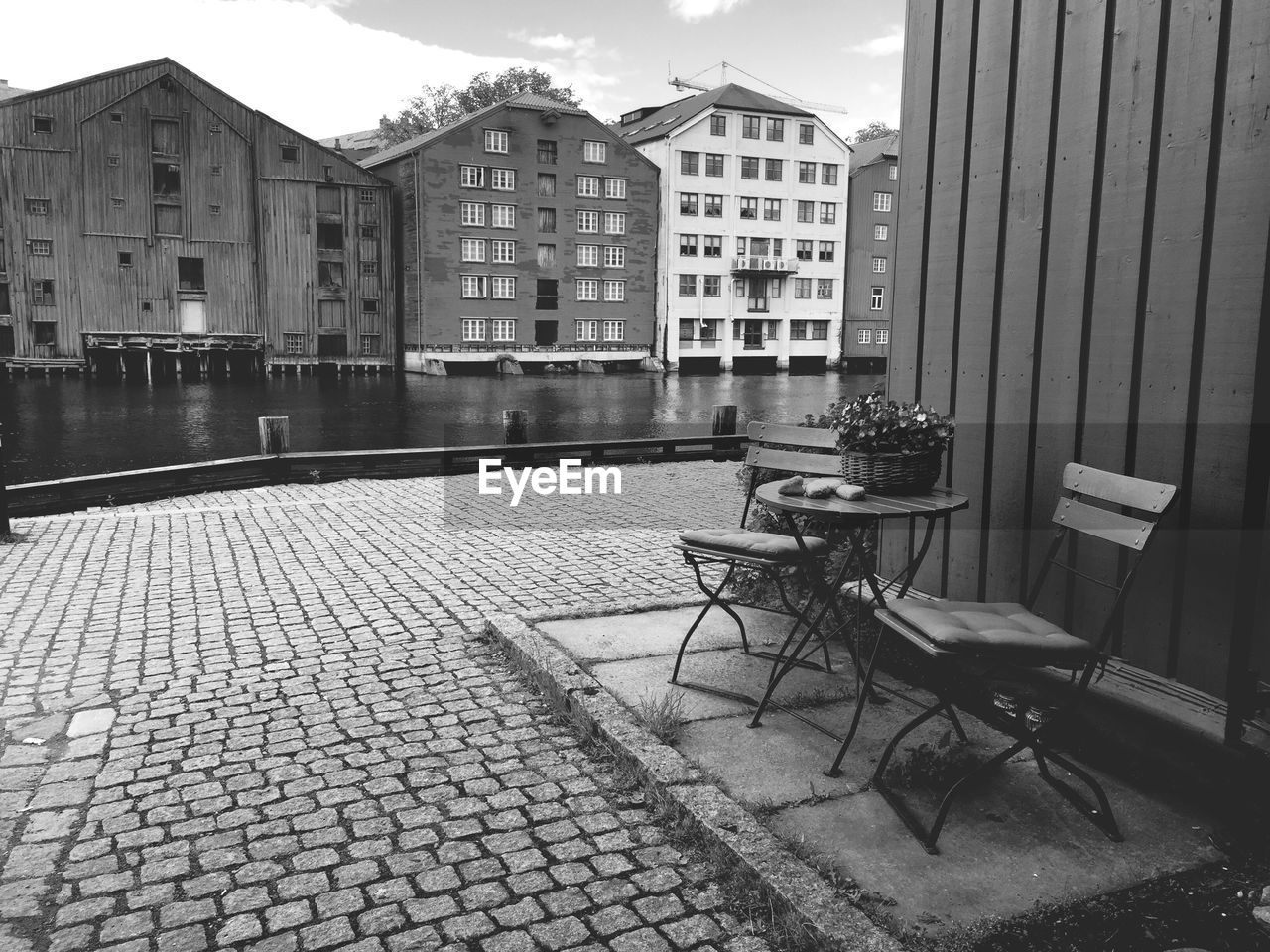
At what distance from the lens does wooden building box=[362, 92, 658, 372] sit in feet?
182

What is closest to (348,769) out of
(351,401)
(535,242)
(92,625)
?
(92,625)

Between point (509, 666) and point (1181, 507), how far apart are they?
3.35 meters

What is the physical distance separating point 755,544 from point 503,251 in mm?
55506

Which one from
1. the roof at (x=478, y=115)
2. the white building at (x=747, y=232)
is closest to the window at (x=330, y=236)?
the roof at (x=478, y=115)

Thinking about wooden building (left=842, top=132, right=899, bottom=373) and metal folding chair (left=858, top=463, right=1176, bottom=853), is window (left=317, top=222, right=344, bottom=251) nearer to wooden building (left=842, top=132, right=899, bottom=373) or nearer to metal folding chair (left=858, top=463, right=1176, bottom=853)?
wooden building (left=842, top=132, right=899, bottom=373)

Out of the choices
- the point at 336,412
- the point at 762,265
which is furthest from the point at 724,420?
the point at 762,265

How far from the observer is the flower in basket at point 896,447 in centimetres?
441

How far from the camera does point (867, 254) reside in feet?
233

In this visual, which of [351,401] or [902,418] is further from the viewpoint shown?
[351,401]

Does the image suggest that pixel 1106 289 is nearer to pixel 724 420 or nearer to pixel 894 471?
pixel 894 471

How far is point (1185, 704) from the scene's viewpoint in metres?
3.73

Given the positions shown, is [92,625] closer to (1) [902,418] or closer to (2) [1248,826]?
(1) [902,418]

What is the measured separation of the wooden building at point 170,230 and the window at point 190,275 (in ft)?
0.16

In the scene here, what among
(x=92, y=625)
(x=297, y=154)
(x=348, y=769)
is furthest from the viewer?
(x=297, y=154)
